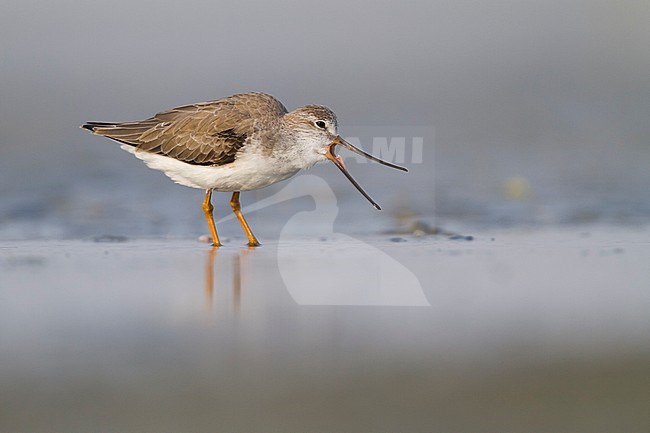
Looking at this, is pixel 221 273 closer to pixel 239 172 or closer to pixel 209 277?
pixel 209 277

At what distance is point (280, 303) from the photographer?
6.82 m

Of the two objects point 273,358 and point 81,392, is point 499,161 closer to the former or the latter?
point 273,358

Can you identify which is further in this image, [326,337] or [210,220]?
[210,220]

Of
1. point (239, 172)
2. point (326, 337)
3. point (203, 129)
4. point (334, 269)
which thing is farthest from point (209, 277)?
point (203, 129)

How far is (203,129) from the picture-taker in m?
9.15

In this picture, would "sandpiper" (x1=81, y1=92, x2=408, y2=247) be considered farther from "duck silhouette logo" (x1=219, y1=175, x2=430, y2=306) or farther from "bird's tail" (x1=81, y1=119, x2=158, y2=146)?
"duck silhouette logo" (x1=219, y1=175, x2=430, y2=306)

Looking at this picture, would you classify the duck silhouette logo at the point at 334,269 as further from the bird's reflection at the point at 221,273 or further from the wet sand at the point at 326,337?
the bird's reflection at the point at 221,273

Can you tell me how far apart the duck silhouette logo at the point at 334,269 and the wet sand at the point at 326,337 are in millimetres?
25

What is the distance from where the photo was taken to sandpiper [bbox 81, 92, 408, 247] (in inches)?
349

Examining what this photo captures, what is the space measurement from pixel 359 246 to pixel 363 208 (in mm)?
1468

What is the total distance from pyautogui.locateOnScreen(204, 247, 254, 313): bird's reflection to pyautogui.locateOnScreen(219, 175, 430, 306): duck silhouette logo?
0.30 metres

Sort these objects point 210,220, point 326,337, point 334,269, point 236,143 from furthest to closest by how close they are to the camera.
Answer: point 210,220 → point 236,143 → point 334,269 → point 326,337

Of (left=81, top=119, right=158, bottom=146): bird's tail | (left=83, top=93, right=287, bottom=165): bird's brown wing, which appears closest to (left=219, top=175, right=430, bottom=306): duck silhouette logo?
(left=83, top=93, right=287, bottom=165): bird's brown wing

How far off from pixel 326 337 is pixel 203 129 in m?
3.57
